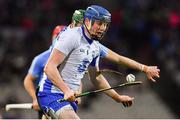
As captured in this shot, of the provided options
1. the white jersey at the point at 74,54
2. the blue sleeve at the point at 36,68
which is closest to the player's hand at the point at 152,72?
the white jersey at the point at 74,54

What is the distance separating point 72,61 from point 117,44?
8.75m

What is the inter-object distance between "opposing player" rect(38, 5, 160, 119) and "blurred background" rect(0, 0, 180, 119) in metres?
7.33

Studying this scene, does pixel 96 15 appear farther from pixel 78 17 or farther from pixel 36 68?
pixel 36 68

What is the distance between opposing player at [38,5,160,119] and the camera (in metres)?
7.52

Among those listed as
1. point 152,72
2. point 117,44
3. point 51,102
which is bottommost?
point 117,44

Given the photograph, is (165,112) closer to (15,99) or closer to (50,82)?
(15,99)

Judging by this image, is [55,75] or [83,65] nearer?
[55,75]

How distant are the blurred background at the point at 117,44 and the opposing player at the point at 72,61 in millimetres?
7326

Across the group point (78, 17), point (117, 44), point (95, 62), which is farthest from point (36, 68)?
point (117, 44)

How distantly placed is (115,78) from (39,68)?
234 inches

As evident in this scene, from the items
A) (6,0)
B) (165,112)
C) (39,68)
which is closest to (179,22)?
(165,112)

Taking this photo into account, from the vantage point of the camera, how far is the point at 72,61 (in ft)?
25.5

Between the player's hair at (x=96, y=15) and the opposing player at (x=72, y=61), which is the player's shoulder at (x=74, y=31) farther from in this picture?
the player's hair at (x=96, y=15)

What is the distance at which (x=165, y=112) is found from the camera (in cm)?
1634
